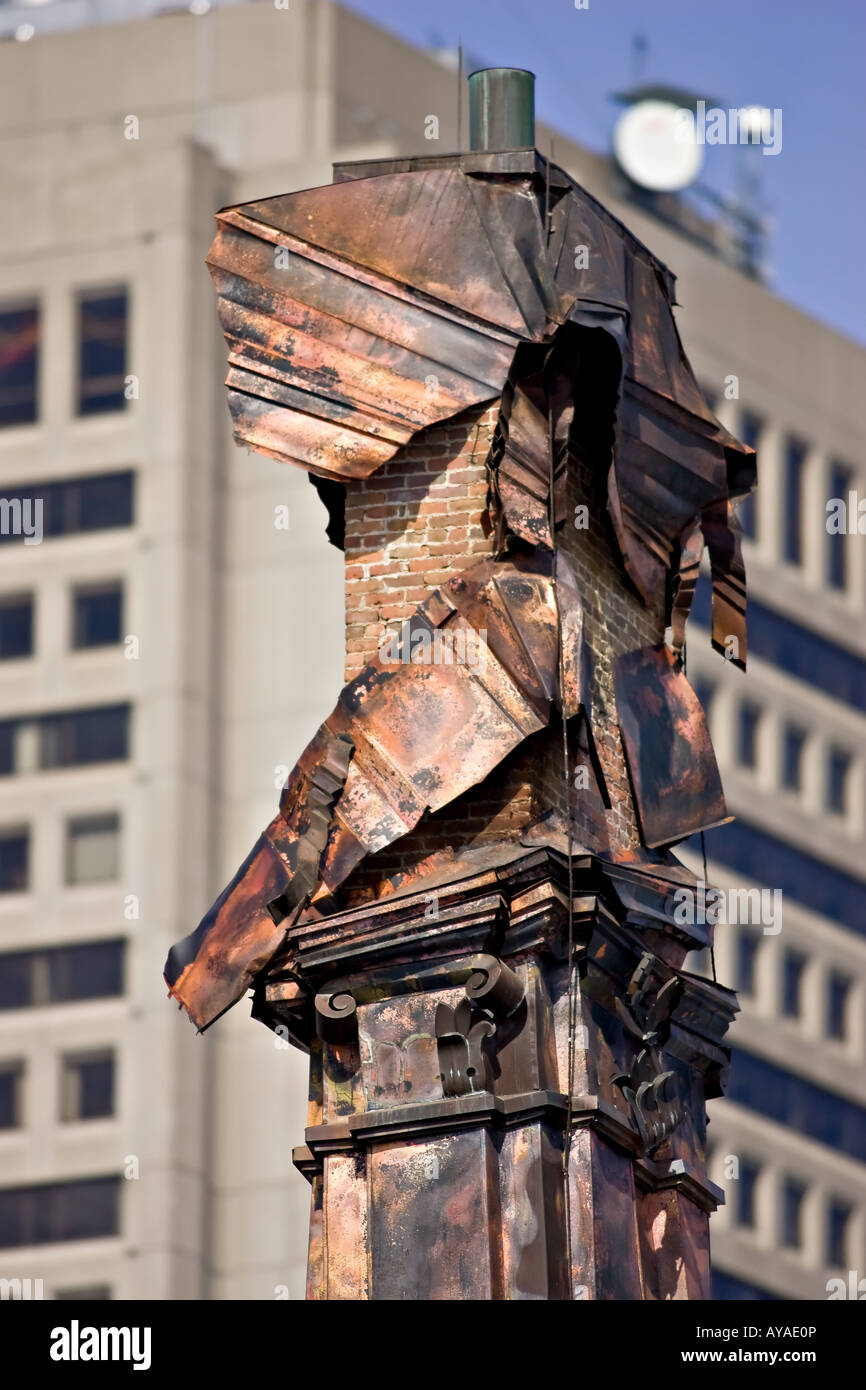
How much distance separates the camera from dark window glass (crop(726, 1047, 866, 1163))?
6353cm

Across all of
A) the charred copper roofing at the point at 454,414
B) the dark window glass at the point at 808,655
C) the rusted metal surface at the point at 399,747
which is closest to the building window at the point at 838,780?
the dark window glass at the point at 808,655

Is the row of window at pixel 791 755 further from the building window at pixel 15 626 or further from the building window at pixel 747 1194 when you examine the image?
the building window at pixel 15 626

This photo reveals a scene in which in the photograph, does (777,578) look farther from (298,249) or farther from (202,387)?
(298,249)

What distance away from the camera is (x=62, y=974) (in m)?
58.8

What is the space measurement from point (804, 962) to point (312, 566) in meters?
12.7

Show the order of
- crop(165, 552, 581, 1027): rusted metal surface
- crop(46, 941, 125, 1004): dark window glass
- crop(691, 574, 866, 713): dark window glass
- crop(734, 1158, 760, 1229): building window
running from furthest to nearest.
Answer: crop(691, 574, 866, 713): dark window glass → crop(734, 1158, 760, 1229): building window → crop(46, 941, 125, 1004): dark window glass → crop(165, 552, 581, 1027): rusted metal surface

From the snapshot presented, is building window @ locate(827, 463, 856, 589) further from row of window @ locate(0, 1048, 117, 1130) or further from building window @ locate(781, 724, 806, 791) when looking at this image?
row of window @ locate(0, 1048, 117, 1130)

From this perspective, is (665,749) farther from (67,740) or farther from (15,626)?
(15,626)

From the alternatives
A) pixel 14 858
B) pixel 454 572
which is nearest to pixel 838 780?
pixel 14 858

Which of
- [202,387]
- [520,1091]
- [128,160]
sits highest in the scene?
[128,160]

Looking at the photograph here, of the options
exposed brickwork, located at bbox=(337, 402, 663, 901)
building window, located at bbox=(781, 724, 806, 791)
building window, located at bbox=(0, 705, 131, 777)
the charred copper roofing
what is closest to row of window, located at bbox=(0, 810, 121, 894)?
building window, located at bbox=(0, 705, 131, 777)

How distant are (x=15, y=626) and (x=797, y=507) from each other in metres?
16.6

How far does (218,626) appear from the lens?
201 ft
